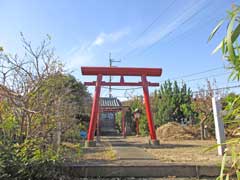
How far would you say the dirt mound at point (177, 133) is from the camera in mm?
10508

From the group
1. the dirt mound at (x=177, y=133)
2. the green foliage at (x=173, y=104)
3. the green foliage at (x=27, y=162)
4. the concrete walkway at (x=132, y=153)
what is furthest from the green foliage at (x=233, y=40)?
the green foliage at (x=173, y=104)

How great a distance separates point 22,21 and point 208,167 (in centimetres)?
455

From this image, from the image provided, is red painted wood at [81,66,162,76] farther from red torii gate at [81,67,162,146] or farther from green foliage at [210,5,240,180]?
green foliage at [210,5,240,180]

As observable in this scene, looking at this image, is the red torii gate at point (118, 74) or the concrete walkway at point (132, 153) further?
the red torii gate at point (118, 74)

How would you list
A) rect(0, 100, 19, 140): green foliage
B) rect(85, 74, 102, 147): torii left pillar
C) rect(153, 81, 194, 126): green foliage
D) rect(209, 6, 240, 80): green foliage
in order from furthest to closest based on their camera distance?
rect(153, 81, 194, 126): green foliage, rect(85, 74, 102, 147): torii left pillar, rect(0, 100, 19, 140): green foliage, rect(209, 6, 240, 80): green foliage

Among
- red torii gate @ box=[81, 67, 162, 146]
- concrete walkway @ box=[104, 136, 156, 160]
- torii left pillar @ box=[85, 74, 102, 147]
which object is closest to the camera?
concrete walkway @ box=[104, 136, 156, 160]

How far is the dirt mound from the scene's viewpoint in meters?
10.5

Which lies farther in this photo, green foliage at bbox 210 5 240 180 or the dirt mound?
the dirt mound

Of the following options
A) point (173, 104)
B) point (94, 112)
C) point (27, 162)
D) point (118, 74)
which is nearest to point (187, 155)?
point (27, 162)

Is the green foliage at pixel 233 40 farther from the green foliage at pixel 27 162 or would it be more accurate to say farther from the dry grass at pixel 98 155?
the dry grass at pixel 98 155

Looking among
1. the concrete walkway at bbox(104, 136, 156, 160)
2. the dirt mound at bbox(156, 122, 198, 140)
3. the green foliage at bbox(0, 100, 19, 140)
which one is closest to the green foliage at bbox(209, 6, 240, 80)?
the green foliage at bbox(0, 100, 19, 140)

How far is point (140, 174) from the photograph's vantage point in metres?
3.35

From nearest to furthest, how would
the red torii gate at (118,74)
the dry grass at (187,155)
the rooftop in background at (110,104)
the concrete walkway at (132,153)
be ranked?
the dry grass at (187,155)
the concrete walkway at (132,153)
the red torii gate at (118,74)
the rooftop in background at (110,104)

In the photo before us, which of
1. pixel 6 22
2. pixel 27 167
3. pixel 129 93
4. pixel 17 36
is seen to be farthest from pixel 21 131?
pixel 129 93
